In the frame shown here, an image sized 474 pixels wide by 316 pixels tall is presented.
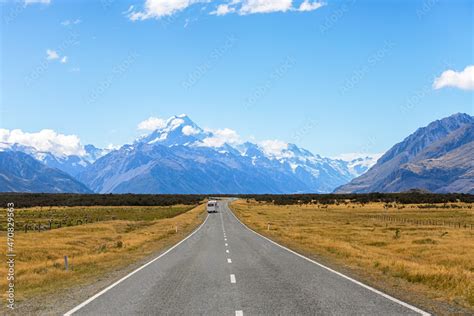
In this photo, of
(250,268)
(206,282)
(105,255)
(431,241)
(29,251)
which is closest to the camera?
(206,282)

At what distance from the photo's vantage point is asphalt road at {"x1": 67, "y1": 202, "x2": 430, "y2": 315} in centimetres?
1204

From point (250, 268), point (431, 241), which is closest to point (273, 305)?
point (250, 268)

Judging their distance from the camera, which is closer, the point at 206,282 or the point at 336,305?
the point at 336,305

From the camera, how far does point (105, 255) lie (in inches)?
1156

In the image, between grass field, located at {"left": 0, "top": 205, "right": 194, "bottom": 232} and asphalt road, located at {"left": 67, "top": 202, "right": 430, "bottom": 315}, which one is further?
grass field, located at {"left": 0, "top": 205, "right": 194, "bottom": 232}

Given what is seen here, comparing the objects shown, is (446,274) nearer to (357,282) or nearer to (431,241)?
(357,282)

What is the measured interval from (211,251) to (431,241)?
21.0 m

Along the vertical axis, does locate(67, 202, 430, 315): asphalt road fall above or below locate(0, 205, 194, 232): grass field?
above

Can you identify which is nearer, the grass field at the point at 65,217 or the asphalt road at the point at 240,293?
the asphalt road at the point at 240,293

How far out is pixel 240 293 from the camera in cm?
1452

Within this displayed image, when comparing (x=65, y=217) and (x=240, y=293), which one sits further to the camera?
(x=65, y=217)

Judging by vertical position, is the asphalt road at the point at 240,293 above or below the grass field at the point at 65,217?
above

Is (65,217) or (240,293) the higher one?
(240,293)

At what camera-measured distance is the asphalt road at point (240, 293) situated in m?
12.0
